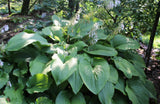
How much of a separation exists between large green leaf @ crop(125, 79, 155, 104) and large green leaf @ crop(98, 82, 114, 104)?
32cm

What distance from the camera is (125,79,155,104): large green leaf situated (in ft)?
6.75

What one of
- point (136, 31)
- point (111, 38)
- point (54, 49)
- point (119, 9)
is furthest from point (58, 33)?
point (136, 31)

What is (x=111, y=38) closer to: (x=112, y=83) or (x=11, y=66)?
(x=112, y=83)

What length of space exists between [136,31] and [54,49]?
6.18 ft

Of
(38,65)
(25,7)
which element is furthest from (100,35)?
(25,7)

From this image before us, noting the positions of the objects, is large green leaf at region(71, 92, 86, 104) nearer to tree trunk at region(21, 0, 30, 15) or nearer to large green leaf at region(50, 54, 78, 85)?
large green leaf at region(50, 54, 78, 85)

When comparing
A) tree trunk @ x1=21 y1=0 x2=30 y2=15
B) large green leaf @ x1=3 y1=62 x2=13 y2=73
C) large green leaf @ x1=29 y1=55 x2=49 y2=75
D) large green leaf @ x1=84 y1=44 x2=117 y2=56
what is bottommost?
large green leaf @ x1=3 y1=62 x2=13 y2=73

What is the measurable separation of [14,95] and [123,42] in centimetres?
209

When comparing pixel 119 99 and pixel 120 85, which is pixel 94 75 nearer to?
pixel 120 85

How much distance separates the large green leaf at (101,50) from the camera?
222cm

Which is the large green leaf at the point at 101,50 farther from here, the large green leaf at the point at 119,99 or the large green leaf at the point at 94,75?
the large green leaf at the point at 119,99

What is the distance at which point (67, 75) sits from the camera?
1.74 meters

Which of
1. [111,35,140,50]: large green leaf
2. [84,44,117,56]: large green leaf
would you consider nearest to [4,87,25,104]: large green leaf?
[84,44,117,56]: large green leaf

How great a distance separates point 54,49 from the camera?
7.25ft
